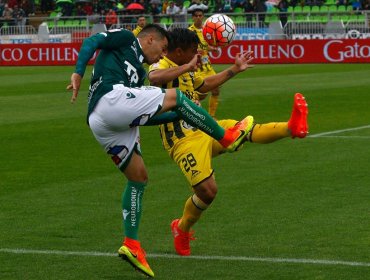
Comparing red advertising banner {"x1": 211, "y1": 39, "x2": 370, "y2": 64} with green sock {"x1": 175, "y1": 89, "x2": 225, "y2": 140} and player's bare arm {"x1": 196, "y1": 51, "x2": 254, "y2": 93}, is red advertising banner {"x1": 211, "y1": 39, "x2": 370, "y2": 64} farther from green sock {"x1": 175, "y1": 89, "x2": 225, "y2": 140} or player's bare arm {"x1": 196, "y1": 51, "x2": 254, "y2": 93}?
green sock {"x1": 175, "y1": 89, "x2": 225, "y2": 140}

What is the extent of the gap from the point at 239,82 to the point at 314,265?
2149cm

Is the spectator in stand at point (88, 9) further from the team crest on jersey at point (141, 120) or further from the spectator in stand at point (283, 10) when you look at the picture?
the team crest on jersey at point (141, 120)

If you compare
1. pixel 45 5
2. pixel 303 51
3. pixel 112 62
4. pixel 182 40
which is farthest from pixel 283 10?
pixel 112 62

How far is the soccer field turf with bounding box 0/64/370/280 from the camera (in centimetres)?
795

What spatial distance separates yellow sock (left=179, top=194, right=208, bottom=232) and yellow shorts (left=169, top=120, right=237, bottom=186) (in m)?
0.20

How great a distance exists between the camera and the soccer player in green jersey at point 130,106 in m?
7.47

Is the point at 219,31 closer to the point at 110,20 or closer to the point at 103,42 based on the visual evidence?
the point at 103,42

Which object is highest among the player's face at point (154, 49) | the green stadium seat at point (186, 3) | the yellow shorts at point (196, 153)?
the player's face at point (154, 49)

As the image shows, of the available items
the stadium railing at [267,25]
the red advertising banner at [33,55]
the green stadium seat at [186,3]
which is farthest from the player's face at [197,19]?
the green stadium seat at [186,3]

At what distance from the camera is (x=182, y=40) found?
860 centimetres

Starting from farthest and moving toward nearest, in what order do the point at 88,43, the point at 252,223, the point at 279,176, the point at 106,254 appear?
the point at 279,176, the point at 252,223, the point at 106,254, the point at 88,43

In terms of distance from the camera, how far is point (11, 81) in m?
31.4

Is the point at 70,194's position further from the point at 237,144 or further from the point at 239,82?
the point at 239,82

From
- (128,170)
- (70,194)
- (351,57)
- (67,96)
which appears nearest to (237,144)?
(128,170)
